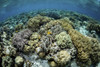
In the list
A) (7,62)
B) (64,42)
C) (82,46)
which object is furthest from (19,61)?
(82,46)

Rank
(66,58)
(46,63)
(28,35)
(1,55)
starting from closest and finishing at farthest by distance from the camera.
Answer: (66,58) → (46,63) → (1,55) → (28,35)

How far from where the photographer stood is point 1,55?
477 centimetres

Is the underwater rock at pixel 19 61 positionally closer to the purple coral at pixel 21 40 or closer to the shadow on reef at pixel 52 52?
the shadow on reef at pixel 52 52

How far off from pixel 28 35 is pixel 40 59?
1721mm

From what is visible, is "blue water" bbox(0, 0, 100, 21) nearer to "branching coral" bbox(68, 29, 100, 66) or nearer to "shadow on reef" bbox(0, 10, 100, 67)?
"shadow on reef" bbox(0, 10, 100, 67)

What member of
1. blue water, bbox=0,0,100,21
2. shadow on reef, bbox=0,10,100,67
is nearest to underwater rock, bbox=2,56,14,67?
shadow on reef, bbox=0,10,100,67

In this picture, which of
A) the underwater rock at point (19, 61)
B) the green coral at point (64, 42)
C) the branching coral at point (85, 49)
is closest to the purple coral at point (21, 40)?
the underwater rock at point (19, 61)

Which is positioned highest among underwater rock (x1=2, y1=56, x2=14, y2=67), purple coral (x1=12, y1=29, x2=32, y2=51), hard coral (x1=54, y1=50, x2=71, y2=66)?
purple coral (x1=12, y1=29, x2=32, y2=51)

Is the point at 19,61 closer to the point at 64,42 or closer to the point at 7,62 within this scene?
the point at 7,62

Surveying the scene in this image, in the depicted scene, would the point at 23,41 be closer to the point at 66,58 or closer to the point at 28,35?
the point at 28,35

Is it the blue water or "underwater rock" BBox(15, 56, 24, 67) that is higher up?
"underwater rock" BBox(15, 56, 24, 67)

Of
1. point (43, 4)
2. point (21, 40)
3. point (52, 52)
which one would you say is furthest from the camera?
point (43, 4)

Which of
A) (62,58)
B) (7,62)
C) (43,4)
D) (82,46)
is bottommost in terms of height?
(43,4)

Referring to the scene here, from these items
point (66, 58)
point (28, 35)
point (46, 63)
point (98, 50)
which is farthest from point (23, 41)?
point (98, 50)
